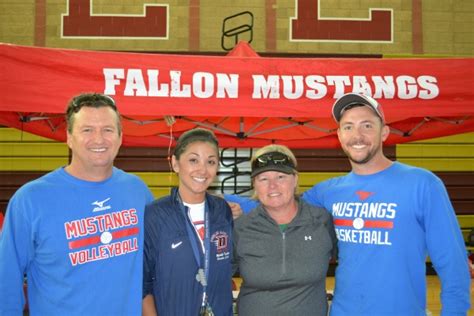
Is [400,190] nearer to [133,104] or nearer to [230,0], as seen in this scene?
[133,104]

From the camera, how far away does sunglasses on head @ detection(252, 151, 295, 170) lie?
2535mm

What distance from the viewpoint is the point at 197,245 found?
2.40m

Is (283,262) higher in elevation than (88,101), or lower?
lower

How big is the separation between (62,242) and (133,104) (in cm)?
157

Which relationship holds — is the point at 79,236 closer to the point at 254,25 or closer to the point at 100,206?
the point at 100,206

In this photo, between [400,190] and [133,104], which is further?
[133,104]

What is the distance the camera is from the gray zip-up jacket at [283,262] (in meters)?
2.35

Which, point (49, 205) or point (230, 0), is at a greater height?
point (230, 0)

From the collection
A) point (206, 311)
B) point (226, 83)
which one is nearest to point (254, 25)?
point (226, 83)

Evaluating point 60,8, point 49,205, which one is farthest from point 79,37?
point 49,205

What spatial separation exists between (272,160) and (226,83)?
1298 mm

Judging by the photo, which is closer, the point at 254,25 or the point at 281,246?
the point at 281,246

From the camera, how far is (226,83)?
12.1 feet

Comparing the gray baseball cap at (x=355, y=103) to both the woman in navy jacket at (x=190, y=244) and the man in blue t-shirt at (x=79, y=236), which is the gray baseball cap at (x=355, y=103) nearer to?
the woman in navy jacket at (x=190, y=244)
